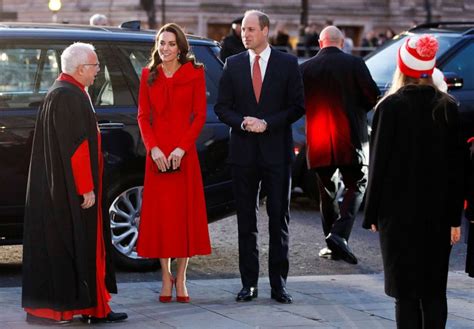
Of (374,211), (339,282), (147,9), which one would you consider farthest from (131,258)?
(147,9)

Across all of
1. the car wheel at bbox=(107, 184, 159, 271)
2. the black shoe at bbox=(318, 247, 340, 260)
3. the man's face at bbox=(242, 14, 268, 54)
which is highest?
the man's face at bbox=(242, 14, 268, 54)

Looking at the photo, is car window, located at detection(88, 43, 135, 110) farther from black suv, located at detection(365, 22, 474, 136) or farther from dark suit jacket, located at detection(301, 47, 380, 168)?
black suv, located at detection(365, 22, 474, 136)

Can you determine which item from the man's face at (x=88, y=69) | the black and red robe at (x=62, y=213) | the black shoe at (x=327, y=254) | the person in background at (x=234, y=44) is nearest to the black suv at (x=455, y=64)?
the person in background at (x=234, y=44)

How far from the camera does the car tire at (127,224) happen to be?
9664 mm

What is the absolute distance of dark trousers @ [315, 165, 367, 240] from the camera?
10.7m

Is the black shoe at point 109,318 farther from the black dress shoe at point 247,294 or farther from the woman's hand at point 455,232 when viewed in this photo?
the woman's hand at point 455,232

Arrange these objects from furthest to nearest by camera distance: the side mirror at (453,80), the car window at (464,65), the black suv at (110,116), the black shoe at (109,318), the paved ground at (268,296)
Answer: the car window at (464,65), the side mirror at (453,80), the black suv at (110,116), the paved ground at (268,296), the black shoe at (109,318)

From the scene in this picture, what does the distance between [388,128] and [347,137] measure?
4.12 metres

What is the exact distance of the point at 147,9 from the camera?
46312 mm

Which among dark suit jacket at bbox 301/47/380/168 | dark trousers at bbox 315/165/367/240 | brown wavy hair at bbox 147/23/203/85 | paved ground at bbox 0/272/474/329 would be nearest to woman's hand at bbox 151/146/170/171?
brown wavy hair at bbox 147/23/203/85

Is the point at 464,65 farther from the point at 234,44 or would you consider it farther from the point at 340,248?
the point at 340,248

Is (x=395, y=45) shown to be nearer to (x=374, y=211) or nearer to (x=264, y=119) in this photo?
(x=264, y=119)

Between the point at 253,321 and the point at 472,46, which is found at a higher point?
the point at 472,46

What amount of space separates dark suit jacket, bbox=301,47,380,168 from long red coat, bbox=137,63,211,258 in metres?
2.28
